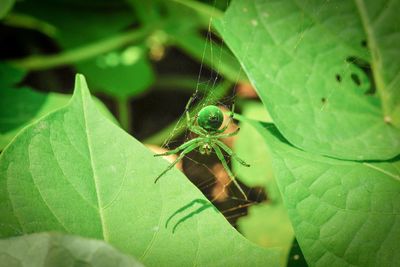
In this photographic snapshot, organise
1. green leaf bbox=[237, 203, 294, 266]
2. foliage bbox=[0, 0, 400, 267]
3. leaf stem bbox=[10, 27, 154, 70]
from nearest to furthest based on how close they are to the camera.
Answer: foliage bbox=[0, 0, 400, 267]
green leaf bbox=[237, 203, 294, 266]
leaf stem bbox=[10, 27, 154, 70]

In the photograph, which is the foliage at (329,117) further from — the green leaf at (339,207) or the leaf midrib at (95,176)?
the leaf midrib at (95,176)

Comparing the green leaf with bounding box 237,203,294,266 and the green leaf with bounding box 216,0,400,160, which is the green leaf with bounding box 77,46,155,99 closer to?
the green leaf with bounding box 237,203,294,266

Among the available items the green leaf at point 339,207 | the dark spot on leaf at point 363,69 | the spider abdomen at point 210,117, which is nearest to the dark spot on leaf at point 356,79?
the dark spot on leaf at point 363,69

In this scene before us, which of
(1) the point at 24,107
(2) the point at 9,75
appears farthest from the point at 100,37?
(1) the point at 24,107

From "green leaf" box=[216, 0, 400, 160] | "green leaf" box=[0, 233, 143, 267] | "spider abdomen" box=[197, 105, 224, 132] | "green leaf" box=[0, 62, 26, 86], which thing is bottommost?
"green leaf" box=[0, 233, 143, 267]

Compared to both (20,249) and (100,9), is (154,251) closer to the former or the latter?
(20,249)

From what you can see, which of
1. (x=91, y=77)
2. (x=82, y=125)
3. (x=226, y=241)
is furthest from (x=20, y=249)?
(x=91, y=77)

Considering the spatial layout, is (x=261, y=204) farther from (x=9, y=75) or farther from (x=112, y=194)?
(x=9, y=75)

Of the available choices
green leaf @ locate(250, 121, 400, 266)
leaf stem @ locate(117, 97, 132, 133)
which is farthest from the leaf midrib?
leaf stem @ locate(117, 97, 132, 133)
